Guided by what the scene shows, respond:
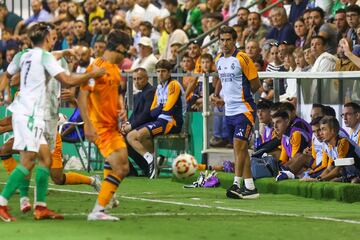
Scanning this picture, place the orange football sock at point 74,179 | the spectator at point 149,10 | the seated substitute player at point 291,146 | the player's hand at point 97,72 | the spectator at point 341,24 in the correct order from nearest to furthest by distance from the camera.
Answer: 1. the player's hand at point 97,72
2. the orange football sock at point 74,179
3. the seated substitute player at point 291,146
4. the spectator at point 341,24
5. the spectator at point 149,10

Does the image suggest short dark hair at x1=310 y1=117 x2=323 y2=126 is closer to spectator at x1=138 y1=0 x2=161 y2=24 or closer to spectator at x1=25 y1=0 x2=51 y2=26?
spectator at x1=138 y1=0 x2=161 y2=24

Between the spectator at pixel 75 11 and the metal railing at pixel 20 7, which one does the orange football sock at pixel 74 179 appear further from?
the metal railing at pixel 20 7

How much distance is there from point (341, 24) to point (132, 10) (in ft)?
29.5

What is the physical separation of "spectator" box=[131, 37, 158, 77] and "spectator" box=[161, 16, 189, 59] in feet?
2.71

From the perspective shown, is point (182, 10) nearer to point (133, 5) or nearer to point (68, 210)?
point (133, 5)

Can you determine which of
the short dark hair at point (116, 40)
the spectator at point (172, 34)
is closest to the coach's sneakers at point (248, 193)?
the short dark hair at point (116, 40)

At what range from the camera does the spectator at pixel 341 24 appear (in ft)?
65.2

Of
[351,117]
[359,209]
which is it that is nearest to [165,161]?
[351,117]

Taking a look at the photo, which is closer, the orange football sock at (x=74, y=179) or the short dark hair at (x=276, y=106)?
the orange football sock at (x=74, y=179)

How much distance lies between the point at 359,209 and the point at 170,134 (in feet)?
21.9

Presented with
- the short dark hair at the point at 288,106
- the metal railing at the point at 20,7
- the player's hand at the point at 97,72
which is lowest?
the short dark hair at the point at 288,106

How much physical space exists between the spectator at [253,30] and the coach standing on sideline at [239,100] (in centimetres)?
592

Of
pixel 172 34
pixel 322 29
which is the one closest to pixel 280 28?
pixel 322 29

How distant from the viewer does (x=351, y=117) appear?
16.7 m
